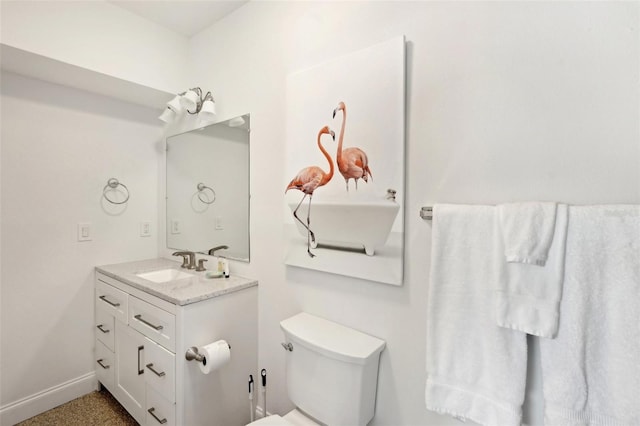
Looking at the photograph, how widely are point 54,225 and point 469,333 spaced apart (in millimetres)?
2556

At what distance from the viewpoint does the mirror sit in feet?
6.13

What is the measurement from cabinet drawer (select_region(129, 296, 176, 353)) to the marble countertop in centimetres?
9

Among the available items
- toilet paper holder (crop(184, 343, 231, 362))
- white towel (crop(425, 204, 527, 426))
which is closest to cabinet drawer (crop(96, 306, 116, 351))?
toilet paper holder (crop(184, 343, 231, 362))

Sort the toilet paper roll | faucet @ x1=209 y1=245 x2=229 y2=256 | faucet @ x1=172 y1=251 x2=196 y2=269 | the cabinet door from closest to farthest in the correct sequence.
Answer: the toilet paper roll < the cabinet door < faucet @ x1=209 y1=245 x2=229 y2=256 < faucet @ x1=172 y1=251 x2=196 y2=269

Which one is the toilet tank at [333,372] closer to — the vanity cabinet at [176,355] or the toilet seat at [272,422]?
the toilet seat at [272,422]

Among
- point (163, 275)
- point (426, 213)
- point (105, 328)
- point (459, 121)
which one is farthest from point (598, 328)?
point (105, 328)

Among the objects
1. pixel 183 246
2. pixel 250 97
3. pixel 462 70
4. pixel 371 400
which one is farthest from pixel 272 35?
pixel 371 400

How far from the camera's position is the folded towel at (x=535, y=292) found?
2.70 ft

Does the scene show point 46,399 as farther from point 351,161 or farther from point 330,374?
point 351,161

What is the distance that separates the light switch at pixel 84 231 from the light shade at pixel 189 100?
114 centimetres

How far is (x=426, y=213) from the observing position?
1.10 metres

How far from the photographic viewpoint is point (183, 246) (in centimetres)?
230

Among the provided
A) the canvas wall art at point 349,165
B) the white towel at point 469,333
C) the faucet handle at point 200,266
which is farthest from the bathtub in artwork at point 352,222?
the faucet handle at point 200,266

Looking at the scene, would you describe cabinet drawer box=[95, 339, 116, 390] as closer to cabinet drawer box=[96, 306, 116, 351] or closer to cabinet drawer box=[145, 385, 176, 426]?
cabinet drawer box=[96, 306, 116, 351]
